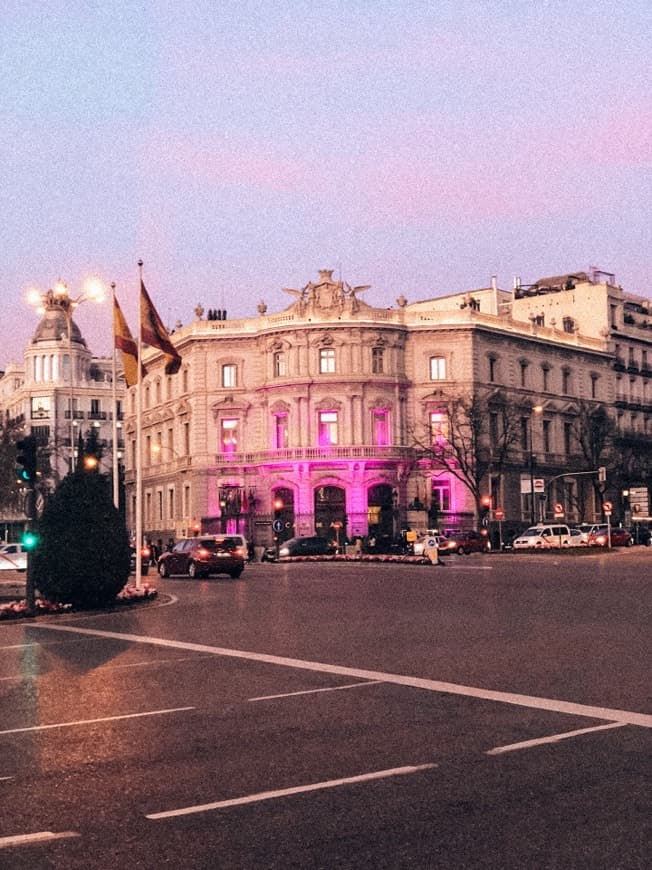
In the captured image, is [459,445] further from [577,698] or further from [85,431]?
[577,698]

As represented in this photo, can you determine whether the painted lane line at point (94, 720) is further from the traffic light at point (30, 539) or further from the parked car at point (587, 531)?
the parked car at point (587, 531)

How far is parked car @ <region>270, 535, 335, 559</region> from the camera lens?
57312 millimetres

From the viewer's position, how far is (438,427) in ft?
250

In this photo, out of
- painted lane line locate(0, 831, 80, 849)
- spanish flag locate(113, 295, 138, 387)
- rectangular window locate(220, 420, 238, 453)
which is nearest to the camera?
painted lane line locate(0, 831, 80, 849)

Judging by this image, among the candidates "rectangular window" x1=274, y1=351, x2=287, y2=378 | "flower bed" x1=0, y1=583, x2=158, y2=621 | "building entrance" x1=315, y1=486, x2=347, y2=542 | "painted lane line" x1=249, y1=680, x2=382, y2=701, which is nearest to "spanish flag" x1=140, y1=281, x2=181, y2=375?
"flower bed" x1=0, y1=583, x2=158, y2=621

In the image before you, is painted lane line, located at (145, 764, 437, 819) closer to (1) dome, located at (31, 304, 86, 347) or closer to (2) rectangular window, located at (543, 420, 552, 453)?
(2) rectangular window, located at (543, 420, 552, 453)

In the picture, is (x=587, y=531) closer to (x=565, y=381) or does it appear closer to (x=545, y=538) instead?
(x=545, y=538)

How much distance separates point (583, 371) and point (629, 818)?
Result: 8401 cm

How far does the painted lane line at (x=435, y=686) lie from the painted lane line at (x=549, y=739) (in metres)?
0.24

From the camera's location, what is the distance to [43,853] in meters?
5.74

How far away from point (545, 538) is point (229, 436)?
25646mm

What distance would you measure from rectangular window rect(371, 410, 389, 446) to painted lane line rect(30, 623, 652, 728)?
58836mm

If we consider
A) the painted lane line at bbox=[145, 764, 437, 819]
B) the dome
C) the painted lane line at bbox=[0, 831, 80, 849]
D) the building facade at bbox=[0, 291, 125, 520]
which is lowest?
the painted lane line at bbox=[0, 831, 80, 849]

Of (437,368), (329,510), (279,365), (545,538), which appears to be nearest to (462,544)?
(545,538)
